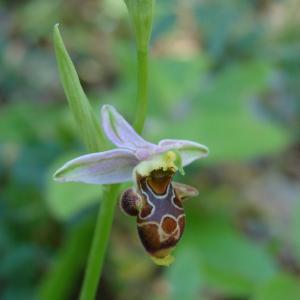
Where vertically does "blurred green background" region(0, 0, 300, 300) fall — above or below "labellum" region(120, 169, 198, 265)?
above

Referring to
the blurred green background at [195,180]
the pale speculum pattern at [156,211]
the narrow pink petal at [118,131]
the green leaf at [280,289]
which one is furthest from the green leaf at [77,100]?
the green leaf at [280,289]

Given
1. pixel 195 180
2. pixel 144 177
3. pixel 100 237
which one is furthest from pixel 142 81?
pixel 195 180

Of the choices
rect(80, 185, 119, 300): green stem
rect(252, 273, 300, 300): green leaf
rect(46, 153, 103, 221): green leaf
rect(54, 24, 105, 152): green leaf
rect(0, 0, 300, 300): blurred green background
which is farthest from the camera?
rect(0, 0, 300, 300): blurred green background

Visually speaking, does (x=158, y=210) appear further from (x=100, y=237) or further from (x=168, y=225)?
(x=100, y=237)

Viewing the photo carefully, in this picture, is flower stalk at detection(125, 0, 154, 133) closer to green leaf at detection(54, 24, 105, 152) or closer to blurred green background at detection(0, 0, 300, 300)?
green leaf at detection(54, 24, 105, 152)

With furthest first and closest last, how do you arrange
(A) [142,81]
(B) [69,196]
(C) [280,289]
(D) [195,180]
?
(D) [195,180] → (B) [69,196] → (C) [280,289] → (A) [142,81]

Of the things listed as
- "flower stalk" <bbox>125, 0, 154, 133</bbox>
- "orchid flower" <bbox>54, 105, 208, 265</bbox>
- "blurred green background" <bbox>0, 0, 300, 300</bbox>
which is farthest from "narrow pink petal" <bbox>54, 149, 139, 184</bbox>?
"blurred green background" <bbox>0, 0, 300, 300</bbox>
